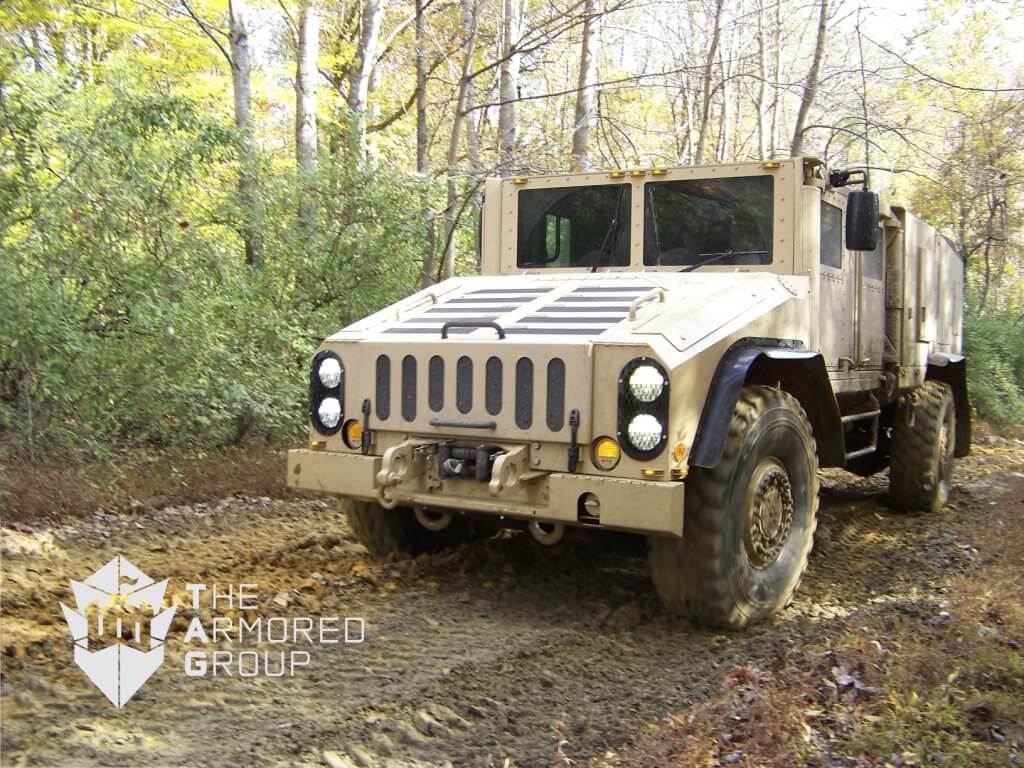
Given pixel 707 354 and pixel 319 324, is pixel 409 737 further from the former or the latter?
pixel 319 324

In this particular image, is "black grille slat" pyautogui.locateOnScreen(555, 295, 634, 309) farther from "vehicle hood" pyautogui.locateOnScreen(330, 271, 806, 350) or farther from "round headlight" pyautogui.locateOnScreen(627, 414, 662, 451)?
"round headlight" pyautogui.locateOnScreen(627, 414, 662, 451)

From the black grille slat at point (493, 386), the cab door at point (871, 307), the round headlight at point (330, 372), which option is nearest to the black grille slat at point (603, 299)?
the black grille slat at point (493, 386)

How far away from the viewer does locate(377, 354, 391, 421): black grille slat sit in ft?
16.2

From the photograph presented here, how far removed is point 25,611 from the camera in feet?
14.5

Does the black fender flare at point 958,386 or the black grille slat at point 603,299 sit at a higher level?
the black grille slat at point 603,299

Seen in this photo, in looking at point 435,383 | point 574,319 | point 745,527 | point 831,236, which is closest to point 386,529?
point 435,383

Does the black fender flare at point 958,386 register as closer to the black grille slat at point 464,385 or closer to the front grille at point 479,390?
the front grille at point 479,390

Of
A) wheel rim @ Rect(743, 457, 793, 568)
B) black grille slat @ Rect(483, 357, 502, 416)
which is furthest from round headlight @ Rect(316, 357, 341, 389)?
wheel rim @ Rect(743, 457, 793, 568)

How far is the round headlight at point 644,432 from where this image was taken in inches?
167

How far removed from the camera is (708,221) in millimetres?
5730

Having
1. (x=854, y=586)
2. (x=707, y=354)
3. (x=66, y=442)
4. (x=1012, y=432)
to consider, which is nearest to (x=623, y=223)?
(x=707, y=354)

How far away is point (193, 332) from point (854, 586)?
17.0 ft

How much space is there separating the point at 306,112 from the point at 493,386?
7809 millimetres

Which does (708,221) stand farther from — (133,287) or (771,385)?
(133,287)
